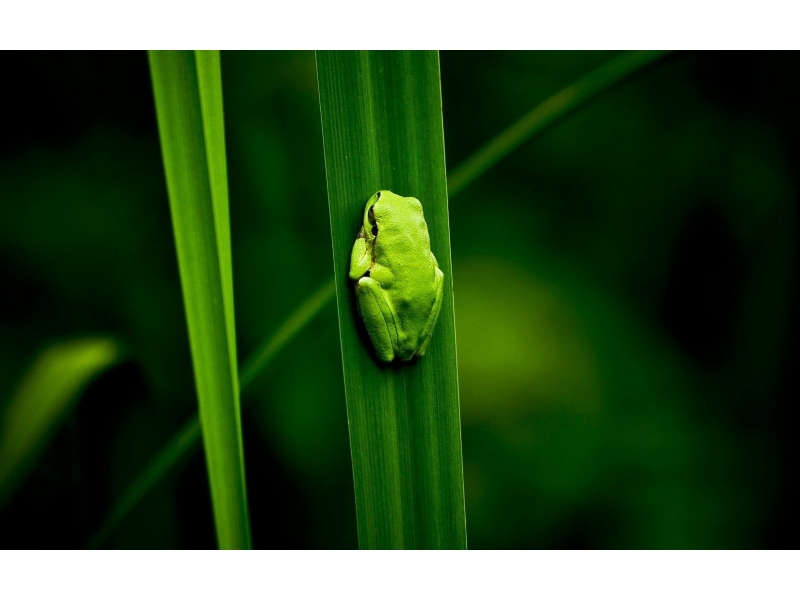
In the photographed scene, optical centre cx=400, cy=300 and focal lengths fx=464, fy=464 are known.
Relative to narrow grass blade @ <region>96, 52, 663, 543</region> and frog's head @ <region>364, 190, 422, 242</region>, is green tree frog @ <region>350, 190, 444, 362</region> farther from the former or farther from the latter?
narrow grass blade @ <region>96, 52, 663, 543</region>

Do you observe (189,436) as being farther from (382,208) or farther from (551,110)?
(551,110)

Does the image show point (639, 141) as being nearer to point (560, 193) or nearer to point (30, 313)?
point (560, 193)

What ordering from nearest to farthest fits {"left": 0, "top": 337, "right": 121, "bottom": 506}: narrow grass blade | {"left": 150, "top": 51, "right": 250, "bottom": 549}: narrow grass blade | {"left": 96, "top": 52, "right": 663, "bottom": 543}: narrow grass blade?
{"left": 150, "top": 51, "right": 250, "bottom": 549}: narrow grass blade, {"left": 0, "top": 337, "right": 121, "bottom": 506}: narrow grass blade, {"left": 96, "top": 52, "right": 663, "bottom": 543}: narrow grass blade

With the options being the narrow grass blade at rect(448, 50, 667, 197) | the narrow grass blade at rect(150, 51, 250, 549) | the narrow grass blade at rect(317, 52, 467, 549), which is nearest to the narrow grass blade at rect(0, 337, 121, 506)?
the narrow grass blade at rect(150, 51, 250, 549)

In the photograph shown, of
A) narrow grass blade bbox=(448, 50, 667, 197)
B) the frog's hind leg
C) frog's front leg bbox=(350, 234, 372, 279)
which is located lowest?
the frog's hind leg

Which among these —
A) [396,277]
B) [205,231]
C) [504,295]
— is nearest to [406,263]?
[396,277]

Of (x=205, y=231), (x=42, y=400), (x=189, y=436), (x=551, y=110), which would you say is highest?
(x=551, y=110)
